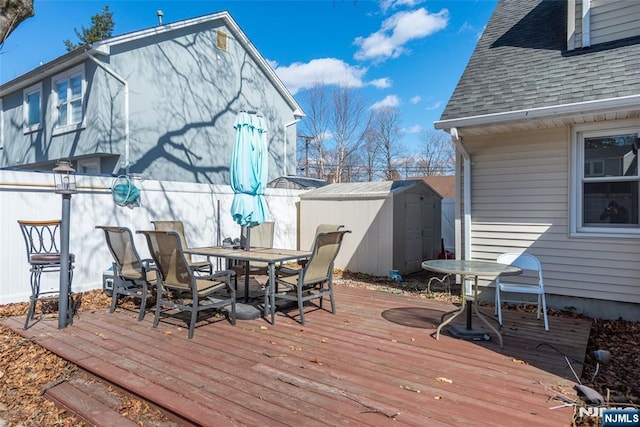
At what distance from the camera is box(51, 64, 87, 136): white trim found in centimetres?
962

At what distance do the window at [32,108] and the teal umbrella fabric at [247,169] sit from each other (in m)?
9.61

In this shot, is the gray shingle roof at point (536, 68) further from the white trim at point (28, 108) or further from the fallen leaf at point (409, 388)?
the white trim at point (28, 108)

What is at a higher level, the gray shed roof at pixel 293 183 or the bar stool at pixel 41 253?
the gray shed roof at pixel 293 183

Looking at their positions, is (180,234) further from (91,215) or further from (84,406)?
(84,406)

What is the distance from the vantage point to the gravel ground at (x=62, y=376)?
263cm

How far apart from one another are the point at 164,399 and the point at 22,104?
1352 cm

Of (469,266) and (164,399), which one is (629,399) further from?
(164,399)

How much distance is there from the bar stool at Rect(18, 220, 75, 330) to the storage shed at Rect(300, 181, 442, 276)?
17.2 feet

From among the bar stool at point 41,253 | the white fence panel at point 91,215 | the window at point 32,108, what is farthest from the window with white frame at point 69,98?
the bar stool at point 41,253

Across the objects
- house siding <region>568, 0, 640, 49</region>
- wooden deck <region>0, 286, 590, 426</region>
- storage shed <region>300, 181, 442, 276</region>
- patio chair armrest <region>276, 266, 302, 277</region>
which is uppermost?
house siding <region>568, 0, 640, 49</region>

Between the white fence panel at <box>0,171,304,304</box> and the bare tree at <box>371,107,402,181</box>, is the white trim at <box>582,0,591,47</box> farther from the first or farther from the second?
the bare tree at <box>371,107,402,181</box>

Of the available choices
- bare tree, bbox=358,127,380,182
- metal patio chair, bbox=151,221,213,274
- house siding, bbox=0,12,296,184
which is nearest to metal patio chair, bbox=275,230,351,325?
metal patio chair, bbox=151,221,213,274

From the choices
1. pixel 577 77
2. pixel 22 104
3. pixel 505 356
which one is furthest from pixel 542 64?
pixel 22 104

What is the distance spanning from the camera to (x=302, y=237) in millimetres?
9570
